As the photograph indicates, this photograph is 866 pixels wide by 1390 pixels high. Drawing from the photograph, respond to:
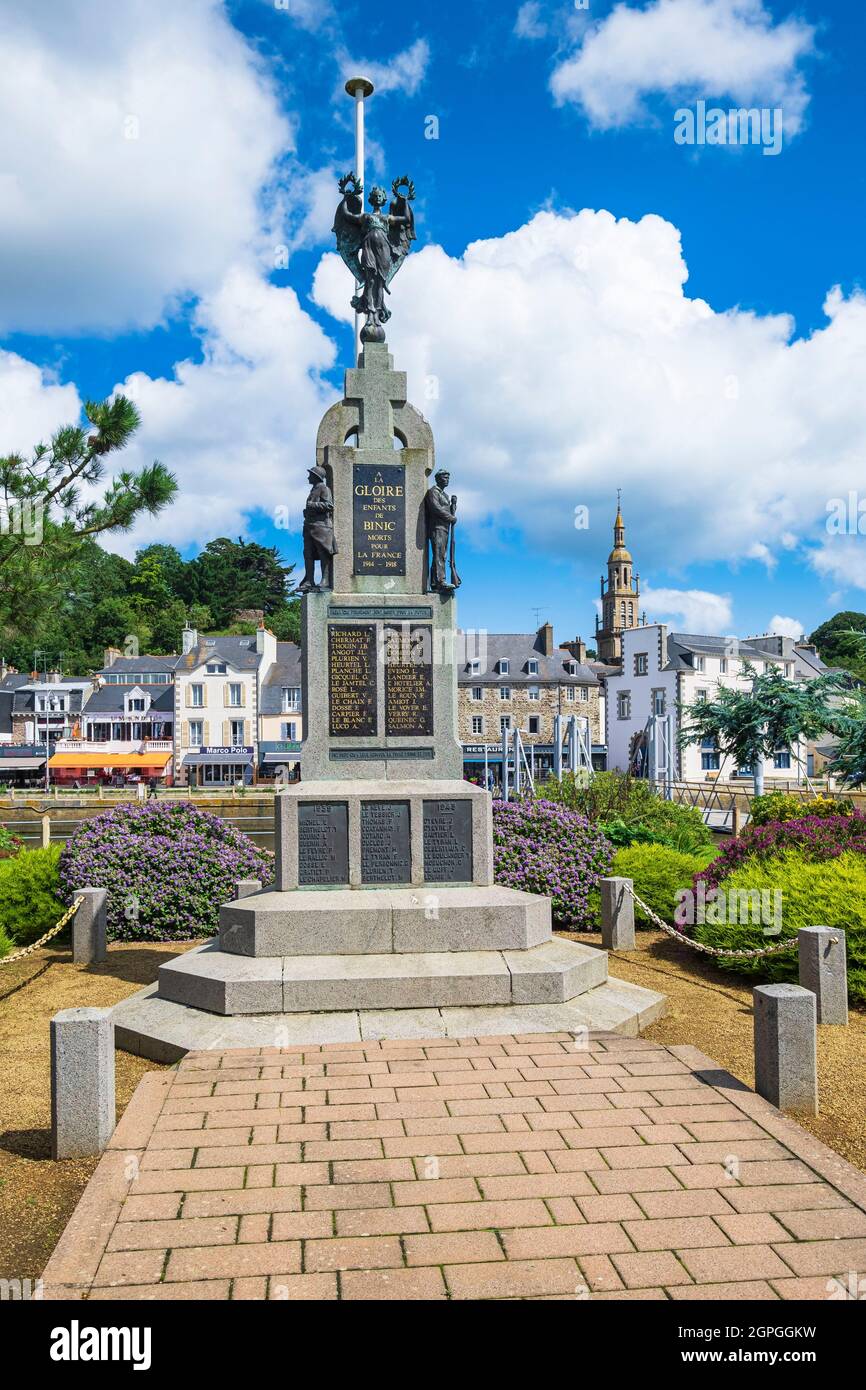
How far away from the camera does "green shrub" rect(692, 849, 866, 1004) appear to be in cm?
945

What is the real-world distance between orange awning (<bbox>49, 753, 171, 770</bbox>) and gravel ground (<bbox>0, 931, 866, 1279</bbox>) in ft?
143

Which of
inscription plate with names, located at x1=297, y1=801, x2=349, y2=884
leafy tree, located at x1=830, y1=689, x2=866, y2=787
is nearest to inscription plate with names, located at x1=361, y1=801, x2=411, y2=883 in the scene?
inscription plate with names, located at x1=297, y1=801, x2=349, y2=884

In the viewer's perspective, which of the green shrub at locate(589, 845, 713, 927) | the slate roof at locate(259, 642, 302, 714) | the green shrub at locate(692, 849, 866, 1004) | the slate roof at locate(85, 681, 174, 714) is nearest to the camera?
the green shrub at locate(692, 849, 866, 1004)

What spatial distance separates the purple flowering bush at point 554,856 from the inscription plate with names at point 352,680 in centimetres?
340

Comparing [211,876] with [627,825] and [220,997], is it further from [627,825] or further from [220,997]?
[627,825]

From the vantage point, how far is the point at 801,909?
10086mm

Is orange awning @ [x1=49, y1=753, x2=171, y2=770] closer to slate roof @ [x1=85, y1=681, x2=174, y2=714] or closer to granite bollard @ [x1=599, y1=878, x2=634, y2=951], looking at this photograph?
slate roof @ [x1=85, y1=681, x2=174, y2=714]

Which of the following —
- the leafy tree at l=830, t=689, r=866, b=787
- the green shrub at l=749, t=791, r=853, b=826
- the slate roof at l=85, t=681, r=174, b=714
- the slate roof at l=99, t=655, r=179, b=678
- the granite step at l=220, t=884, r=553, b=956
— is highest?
the slate roof at l=99, t=655, r=179, b=678

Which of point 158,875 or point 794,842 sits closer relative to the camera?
point 794,842

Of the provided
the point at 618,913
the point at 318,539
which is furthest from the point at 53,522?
the point at 618,913

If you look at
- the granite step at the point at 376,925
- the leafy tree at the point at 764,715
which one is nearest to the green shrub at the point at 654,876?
the granite step at the point at 376,925

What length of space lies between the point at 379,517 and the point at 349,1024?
597cm

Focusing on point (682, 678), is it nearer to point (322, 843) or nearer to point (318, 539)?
point (318, 539)

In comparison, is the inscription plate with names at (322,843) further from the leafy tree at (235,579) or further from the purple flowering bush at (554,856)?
the leafy tree at (235,579)
